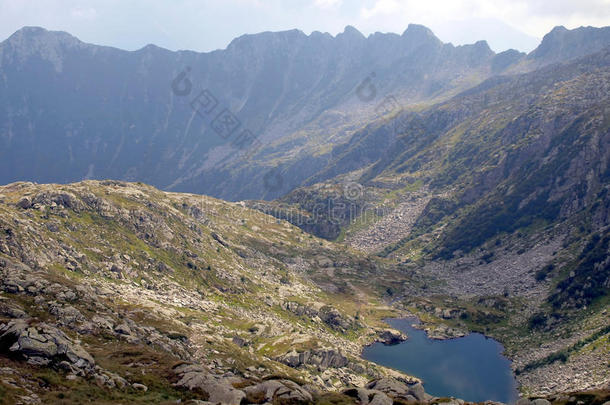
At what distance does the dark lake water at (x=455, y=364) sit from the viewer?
122 m

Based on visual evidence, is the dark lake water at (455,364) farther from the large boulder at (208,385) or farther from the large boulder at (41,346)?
the large boulder at (41,346)

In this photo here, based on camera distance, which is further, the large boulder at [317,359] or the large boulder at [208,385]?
the large boulder at [317,359]

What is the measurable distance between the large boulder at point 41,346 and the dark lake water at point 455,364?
94.1 metres

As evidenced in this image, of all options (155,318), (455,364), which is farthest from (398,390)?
(455,364)

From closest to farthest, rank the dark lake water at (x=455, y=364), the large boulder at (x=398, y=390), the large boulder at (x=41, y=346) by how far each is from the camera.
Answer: the large boulder at (x=41, y=346)
the large boulder at (x=398, y=390)
the dark lake water at (x=455, y=364)

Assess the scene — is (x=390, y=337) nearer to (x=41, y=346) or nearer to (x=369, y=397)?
(x=369, y=397)

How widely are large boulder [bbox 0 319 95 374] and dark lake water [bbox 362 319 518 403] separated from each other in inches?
3704

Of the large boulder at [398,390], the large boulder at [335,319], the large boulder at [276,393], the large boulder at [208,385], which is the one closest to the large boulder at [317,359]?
the large boulder at [335,319]

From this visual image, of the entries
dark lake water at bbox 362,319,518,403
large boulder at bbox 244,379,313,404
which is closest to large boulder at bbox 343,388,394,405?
large boulder at bbox 244,379,313,404

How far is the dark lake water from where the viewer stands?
12150 cm

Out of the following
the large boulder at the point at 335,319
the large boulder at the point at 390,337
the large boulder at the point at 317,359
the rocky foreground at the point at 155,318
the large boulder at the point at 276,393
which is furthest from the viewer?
the large boulder at the point at 335,319

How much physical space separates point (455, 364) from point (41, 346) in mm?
121979

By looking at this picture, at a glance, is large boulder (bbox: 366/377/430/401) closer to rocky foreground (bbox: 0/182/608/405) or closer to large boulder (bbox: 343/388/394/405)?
rocky foreground (bbox: 0/182/608/405)

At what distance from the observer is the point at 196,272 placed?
516ft
